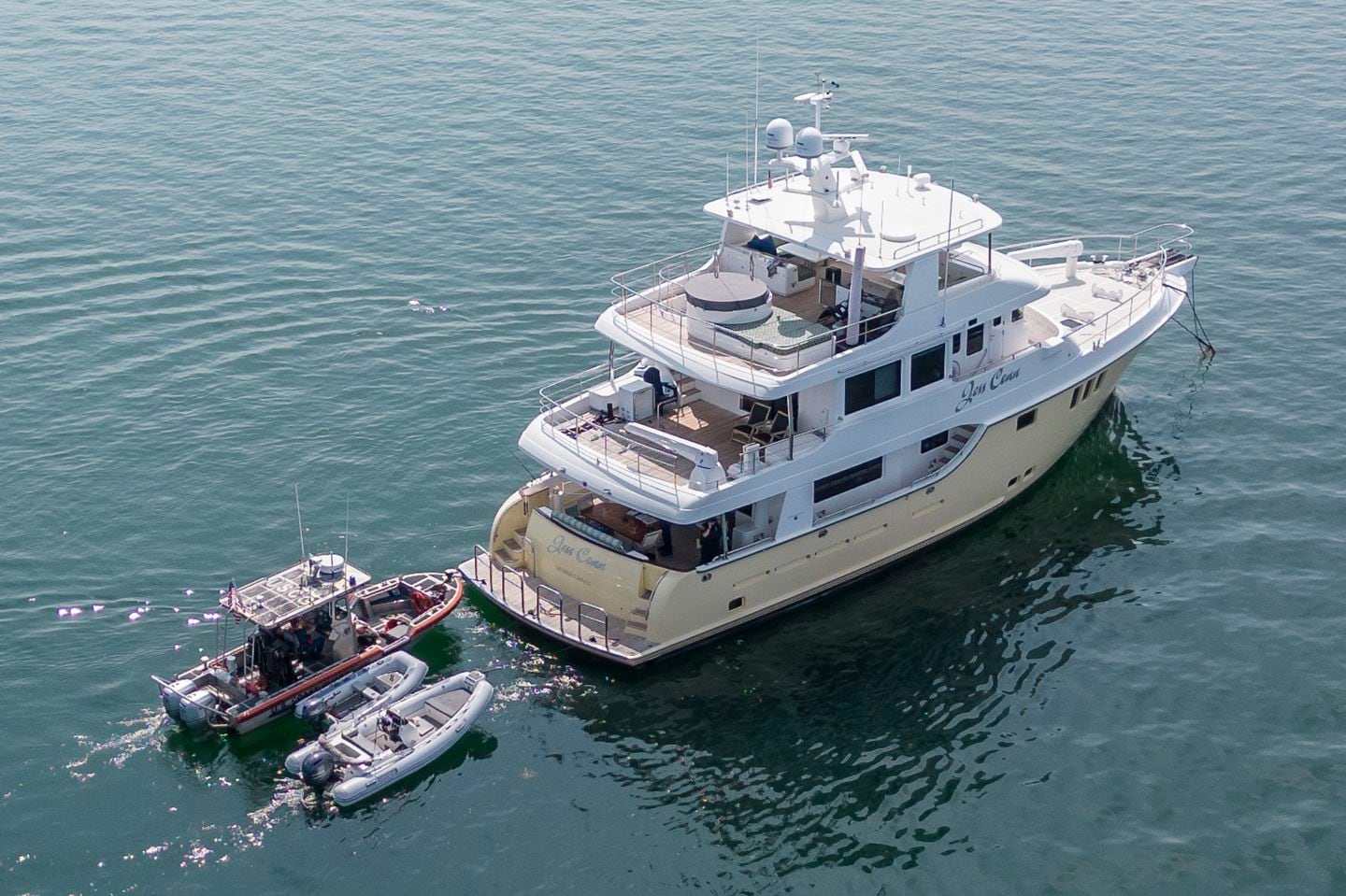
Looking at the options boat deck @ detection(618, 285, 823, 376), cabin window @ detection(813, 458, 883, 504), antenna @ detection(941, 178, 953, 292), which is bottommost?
cabin window @ detection(813, 458, 883, 504)

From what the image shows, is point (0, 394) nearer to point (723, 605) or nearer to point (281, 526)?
point (281, 526)

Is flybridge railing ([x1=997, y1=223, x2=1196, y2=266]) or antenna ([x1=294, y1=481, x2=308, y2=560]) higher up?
flybridge railing ([x1=997, y1=223, x2=1196, y2=266])

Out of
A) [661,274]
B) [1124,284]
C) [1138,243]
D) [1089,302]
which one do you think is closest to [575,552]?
[661,274]

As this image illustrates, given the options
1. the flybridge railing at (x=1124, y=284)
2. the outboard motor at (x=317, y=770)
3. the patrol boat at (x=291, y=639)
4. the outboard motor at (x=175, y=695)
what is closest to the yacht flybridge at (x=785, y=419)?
the flybridge railing at (x=1124, y=284)

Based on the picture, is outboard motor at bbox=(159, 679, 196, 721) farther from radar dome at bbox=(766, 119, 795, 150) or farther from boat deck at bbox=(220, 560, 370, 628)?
radar dome at bbox=(766, 119, 795, 150)

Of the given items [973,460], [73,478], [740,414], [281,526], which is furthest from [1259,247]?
[73,478]

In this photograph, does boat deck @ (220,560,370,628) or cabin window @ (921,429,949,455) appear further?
cabin window @ (921,429,949,455)

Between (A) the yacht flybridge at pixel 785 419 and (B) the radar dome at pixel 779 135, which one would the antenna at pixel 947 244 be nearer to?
(A) the yacht flybridge at pixel 785 419

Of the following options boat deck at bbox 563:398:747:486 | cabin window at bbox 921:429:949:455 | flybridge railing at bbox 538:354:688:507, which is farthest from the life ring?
cabin window at bbox 921:429:949:455
